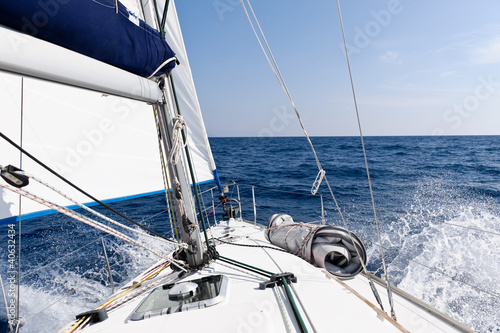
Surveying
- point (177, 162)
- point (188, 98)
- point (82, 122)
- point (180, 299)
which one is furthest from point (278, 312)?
point (188, 98)

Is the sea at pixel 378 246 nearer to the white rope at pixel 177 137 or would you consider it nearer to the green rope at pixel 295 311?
the green rope at pixel 295 311

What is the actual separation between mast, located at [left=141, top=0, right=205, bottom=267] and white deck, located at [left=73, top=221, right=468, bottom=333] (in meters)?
0.28

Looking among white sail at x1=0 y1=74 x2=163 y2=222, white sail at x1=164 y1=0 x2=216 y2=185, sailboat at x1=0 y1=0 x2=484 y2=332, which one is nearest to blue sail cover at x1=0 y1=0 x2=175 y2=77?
sailboat at x1=0 y1=0 x2=484 y2=332

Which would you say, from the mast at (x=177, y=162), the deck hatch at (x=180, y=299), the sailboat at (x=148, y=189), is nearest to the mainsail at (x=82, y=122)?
the sailboat at (x=148, y=189)

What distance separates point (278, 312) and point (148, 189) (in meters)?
2.50

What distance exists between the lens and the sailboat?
1094 mm

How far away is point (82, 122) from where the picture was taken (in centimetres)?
283

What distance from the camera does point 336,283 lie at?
1.98 m

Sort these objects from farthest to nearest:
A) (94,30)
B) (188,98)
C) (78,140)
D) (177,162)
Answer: (188,98) < (78,140) < (177,162) < (94,30)

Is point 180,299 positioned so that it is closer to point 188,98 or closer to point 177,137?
point 177,137

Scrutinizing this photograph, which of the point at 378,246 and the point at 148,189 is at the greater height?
the point at 148,189

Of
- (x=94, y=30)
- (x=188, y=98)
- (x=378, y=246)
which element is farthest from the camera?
(x=378, y=246)

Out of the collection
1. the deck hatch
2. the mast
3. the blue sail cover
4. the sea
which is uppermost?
the blue sail cover

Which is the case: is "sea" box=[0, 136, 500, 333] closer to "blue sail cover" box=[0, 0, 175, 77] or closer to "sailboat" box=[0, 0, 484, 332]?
"sailboat" box=[0, 0, 484, 332]
